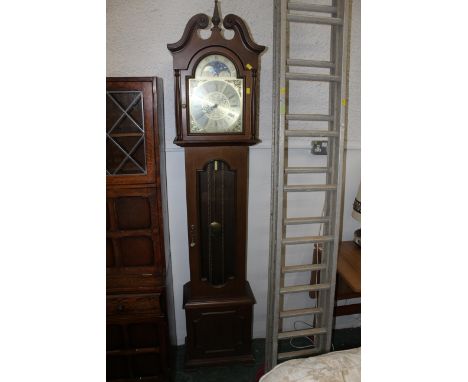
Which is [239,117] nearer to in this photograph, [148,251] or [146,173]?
[146,173]

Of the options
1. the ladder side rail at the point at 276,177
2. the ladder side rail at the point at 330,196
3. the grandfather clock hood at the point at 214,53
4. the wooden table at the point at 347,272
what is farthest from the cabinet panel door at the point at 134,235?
the wooden table at the point at 347,272

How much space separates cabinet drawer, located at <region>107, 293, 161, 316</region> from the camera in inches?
60.5

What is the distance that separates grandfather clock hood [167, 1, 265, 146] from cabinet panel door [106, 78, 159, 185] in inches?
6.2

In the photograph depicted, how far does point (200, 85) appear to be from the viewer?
153 centimetres

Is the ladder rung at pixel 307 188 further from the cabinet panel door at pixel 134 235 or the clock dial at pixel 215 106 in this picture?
the cabinet panel door at pixel 134 235

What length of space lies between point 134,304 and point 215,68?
1297 mm

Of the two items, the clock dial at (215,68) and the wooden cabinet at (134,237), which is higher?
the clock dial at (215,68)

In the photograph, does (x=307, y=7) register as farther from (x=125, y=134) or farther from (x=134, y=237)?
(x=134, y=237)

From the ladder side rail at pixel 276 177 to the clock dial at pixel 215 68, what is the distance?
0.24 m

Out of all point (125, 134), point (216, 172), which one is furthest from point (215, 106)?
point (125, 134)

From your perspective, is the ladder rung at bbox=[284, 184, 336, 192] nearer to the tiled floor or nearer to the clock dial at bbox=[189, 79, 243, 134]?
the clock dial at bbox=[189, 79, 243, 134]

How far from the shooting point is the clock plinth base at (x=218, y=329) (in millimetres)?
1781

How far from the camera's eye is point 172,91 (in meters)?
1.78
